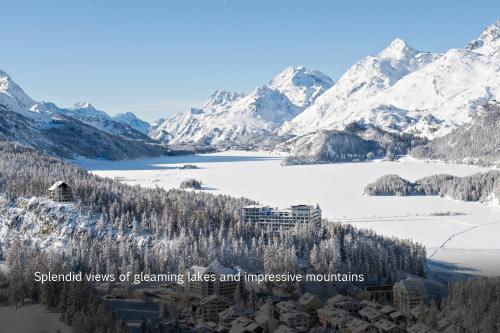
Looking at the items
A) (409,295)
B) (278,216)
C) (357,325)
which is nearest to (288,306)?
(357,325)

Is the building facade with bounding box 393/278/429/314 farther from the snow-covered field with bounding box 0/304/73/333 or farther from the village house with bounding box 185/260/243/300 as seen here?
the snow-covered field with bounding box 0/304/73/333

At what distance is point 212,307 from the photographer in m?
97.9

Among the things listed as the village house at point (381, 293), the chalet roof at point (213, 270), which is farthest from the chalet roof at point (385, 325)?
the chalet roof at point (213, 270)

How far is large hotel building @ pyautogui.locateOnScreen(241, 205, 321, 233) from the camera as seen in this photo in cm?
16212

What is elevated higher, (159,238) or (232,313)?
(159,238)

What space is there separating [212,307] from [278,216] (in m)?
69.1

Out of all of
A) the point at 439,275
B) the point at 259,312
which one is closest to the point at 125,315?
the point at 259,312

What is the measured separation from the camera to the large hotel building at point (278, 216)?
162 metres

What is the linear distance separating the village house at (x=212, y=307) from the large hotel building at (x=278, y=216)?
2448 inches

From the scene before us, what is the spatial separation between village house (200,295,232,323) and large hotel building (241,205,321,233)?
62.2 metres

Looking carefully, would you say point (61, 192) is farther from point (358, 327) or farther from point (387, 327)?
point (387, 327)

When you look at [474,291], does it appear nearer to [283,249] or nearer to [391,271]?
[391,271]

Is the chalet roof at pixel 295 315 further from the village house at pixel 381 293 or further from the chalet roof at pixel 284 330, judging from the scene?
the village house at pixel 381 293

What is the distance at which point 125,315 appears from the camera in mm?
98812
